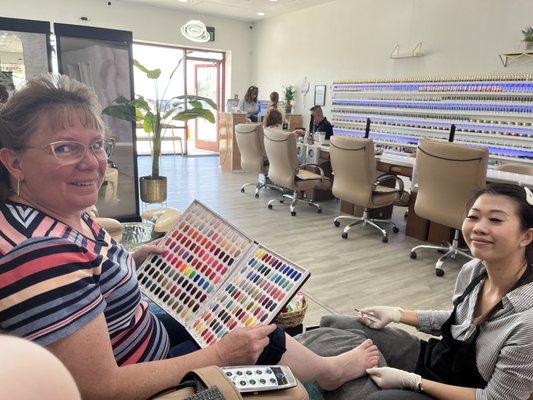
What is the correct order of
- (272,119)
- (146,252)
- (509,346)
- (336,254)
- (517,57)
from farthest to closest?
(272,119) < (517,57) < (336,254) < (146,252) < (509,346)

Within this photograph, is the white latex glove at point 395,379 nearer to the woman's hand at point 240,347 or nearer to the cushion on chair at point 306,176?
the woman's hand at point 240,347

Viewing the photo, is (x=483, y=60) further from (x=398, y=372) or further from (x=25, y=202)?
(x=25, y=202)

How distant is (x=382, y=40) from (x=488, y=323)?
603 cm

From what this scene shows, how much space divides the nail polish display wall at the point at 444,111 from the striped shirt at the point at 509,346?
14.4 ft

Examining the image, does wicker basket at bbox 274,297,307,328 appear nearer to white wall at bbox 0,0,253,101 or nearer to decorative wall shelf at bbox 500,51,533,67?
decorative wall shelf at bbox 500,51,533,67

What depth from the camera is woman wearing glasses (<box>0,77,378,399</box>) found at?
0.70m

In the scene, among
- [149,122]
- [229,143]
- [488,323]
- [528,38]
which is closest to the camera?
[488,323]

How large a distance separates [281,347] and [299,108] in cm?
744

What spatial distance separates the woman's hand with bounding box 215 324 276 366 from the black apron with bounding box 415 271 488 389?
0.70 m

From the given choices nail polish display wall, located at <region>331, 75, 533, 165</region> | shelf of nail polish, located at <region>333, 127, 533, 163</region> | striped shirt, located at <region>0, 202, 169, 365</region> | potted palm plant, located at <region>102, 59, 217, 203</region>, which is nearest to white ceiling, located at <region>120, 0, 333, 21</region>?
nail polish display wall, located at <region>331, 75, 533, 165</region>

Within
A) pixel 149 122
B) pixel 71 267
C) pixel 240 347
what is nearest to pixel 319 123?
pixel 149 122

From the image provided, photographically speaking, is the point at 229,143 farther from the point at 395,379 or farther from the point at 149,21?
the point at 395,379

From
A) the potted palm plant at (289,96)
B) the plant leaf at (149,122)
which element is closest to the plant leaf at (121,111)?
the plant leaf at (149,122)

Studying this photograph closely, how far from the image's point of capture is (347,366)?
1257 mm
